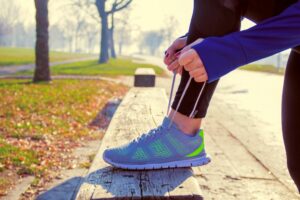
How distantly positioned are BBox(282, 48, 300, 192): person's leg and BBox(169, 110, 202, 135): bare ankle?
36 cm

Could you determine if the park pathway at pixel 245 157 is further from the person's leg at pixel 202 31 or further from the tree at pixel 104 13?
the tree at pixel 104 13

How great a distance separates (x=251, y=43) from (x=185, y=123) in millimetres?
616

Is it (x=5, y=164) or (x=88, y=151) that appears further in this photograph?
(x=88, y=151)

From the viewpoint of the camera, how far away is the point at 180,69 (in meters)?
1.64

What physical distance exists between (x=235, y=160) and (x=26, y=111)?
3925 millimetres

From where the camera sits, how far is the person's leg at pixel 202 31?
136cm

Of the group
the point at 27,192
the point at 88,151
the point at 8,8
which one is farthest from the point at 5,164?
the point at 8,8

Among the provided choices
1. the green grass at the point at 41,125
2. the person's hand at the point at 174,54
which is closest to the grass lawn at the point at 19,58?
the green grass at the point at 41,125

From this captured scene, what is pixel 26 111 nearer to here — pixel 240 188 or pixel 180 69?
pixel 240 188

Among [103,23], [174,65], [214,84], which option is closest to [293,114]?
[214,84]

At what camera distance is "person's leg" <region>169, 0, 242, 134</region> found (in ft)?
4.46

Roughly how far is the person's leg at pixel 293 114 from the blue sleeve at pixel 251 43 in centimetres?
42

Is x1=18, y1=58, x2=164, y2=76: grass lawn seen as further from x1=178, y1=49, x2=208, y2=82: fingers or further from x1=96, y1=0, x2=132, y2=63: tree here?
x1=178, y1=49, x2=208, y2=82: fingers

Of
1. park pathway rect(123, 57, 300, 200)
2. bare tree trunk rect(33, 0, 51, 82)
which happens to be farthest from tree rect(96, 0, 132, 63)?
park pathway rect(123, 57, 300, 200)
